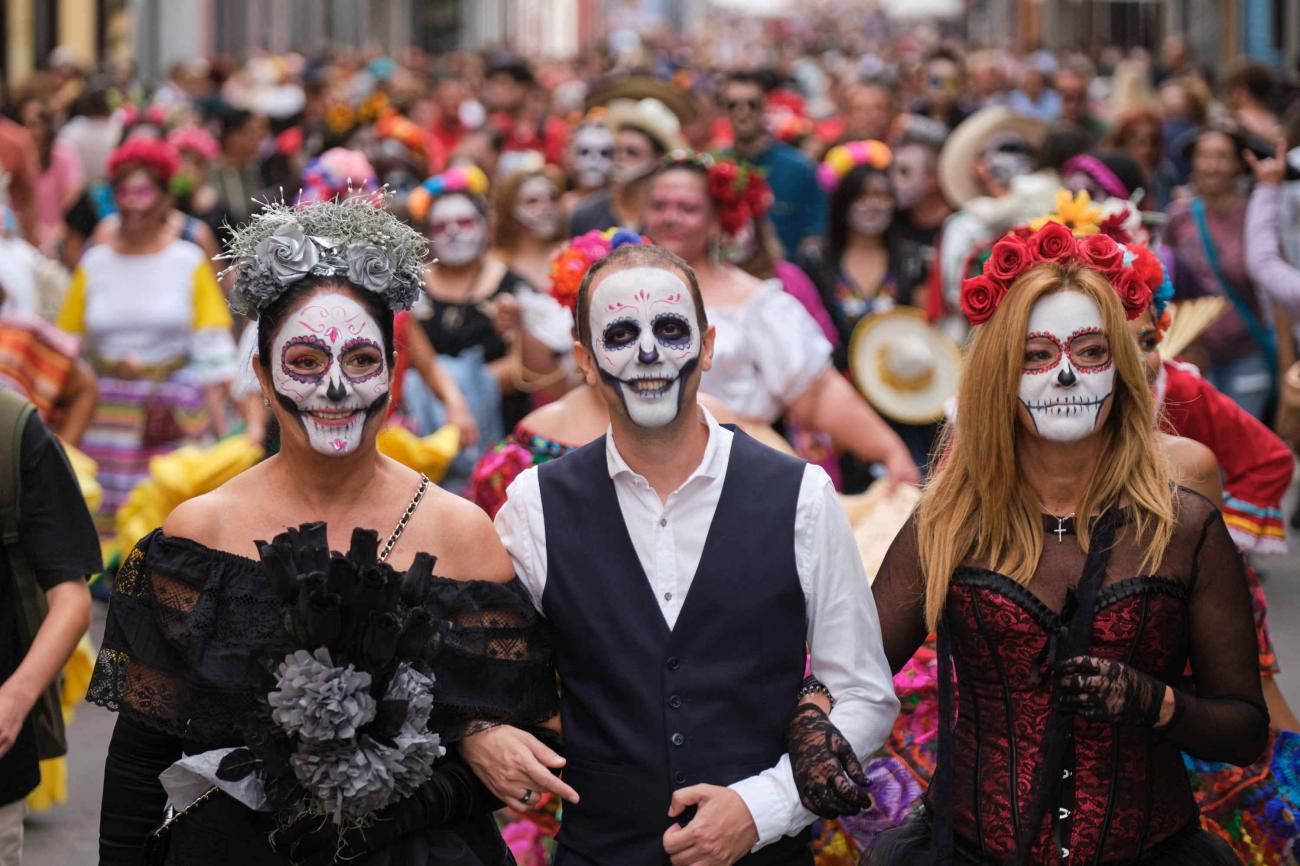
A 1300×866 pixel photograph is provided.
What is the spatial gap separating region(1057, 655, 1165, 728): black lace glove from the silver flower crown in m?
1.42

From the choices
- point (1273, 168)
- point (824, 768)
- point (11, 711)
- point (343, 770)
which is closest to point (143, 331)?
point (1273, 168)

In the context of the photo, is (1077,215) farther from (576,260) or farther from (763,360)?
(763,360)

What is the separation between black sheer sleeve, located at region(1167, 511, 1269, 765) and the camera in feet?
12.9

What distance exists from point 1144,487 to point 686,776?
101cm

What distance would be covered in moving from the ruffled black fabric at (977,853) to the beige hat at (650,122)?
6.41 m

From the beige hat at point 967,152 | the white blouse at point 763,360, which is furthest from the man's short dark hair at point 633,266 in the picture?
the beige hat at point 967,152

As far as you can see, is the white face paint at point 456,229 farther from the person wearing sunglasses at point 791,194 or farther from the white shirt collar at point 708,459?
the white shirt collar at point 708,459

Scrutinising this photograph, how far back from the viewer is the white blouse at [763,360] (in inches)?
271

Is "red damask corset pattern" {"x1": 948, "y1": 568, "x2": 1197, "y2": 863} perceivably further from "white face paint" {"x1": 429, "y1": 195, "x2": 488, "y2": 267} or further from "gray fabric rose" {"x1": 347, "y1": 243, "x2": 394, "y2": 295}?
"white face paint" {"x1": 429, "y1": 195, "x2": 488, "y2": 267}

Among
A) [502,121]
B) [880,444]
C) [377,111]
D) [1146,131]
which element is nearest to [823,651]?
[880,444]

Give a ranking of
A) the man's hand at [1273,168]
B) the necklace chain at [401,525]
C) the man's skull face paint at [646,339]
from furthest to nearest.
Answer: the man's hand at [1273,168] → the man's skull face paint at [646,339] → the necklace chain at [401,525]

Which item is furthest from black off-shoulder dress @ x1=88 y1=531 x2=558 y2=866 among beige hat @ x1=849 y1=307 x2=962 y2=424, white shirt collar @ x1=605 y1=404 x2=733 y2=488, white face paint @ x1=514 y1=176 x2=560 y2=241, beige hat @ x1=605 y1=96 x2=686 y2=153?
white face paint @ x1=514 y1=176 x2=560 y2=241

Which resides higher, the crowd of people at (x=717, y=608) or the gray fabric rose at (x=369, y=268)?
the gray fabric rose at (x=369, y=268)

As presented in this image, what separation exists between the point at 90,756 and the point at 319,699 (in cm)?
439
